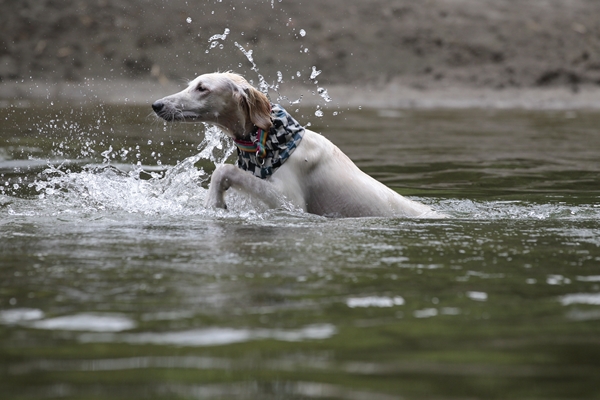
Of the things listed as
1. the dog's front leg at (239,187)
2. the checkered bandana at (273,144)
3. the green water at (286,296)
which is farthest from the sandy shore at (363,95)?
the dog's front leg at (239,187)

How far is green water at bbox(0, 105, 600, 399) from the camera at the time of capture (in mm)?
3037

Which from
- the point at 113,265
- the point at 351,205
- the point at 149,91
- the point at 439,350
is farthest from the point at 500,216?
the point at 149,91

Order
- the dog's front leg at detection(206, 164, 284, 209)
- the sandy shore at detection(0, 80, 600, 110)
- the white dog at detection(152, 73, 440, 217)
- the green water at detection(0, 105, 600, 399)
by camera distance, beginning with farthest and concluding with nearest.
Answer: the sandy shore at detection(0, 80, 600, 110), the white dog at detection(152, 73, 440, 217), the dog's front leg at detection(206, 164, 284, 209), the green water at detection(0, 105, 600, 399)

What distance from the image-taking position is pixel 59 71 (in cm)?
1888

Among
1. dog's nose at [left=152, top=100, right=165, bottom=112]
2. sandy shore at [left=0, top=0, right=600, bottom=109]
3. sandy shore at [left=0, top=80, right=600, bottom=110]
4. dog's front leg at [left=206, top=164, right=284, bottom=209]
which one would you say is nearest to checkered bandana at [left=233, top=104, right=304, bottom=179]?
dog's front leg at [left=206, top=164, right=284, bottom=209]

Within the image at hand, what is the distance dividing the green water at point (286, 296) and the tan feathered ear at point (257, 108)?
0.60 m

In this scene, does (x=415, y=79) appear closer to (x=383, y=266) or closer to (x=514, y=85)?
(x=514, y=85)

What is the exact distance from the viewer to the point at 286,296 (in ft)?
13.4

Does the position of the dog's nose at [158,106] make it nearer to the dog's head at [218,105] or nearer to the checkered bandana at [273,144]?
the dog's head at [218,105]

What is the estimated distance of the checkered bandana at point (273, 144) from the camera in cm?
693

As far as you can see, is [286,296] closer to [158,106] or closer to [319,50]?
[158,106]

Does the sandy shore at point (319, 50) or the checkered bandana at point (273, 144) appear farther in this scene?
the sandy shore at point (319, 50)

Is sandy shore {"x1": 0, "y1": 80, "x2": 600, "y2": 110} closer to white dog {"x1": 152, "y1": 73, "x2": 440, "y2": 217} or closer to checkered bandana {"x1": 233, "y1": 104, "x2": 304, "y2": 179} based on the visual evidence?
white dog {"x1": 152, "y1": 73, "x2": 440, "y2": 217}

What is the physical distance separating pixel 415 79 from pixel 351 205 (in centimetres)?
1279
